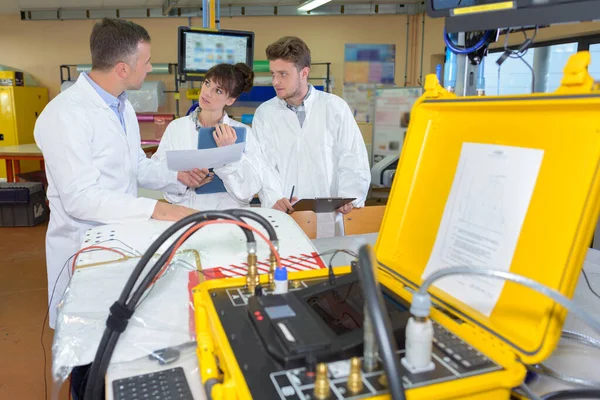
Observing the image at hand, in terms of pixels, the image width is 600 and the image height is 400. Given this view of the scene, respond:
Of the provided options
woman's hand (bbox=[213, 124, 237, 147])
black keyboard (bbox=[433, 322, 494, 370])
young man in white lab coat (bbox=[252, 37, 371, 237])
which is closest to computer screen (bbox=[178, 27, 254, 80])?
young man in white lab coat (bbox=[252, 37, 371, 237])

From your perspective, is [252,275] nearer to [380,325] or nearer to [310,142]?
[380,325]

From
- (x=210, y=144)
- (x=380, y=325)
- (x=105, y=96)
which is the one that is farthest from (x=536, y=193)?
(x=210, y=144)

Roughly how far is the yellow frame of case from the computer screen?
242 centimetres

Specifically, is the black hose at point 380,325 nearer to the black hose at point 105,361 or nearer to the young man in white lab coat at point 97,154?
the black hose at point 105,361

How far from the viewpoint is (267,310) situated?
0.65 meters

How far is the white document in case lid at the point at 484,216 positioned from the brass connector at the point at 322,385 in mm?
314

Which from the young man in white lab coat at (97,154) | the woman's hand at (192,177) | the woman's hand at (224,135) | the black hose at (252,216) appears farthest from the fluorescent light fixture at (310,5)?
the black hose at (252,216)

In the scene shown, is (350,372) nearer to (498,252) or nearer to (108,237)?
(498,252)

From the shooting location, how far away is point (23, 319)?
9.23ft

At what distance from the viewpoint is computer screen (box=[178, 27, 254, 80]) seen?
9.77 feet

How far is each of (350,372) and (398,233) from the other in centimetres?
42

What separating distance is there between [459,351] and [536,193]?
247 mm

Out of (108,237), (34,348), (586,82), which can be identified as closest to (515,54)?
(586,82)

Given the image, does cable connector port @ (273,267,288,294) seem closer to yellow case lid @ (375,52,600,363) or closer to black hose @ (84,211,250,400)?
black hose @ (84,211,250,400)
